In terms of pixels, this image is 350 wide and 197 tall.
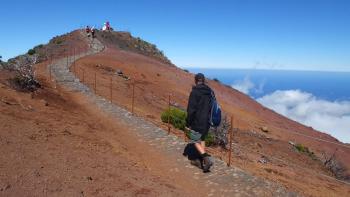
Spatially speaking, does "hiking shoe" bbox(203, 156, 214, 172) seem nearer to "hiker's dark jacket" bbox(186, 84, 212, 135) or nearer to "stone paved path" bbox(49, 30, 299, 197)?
"stone paved path" bbox(49, 30, 299, 197)

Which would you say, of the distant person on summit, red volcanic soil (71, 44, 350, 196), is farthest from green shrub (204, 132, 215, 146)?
the distant person on summit

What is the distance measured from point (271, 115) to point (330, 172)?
25247mm

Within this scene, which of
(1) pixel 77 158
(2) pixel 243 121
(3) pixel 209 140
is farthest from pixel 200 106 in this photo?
(2) pixel 243 121

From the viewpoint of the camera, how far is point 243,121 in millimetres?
33781

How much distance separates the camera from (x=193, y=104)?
365 inches

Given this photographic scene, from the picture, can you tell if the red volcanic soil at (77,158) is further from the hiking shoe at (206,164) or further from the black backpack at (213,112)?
the black backpack at (213,112)

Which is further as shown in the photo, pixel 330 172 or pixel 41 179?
pixel 330 172

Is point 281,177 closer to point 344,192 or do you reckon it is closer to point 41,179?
point 344,192

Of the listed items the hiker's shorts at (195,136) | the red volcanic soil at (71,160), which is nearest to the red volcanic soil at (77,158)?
the red volcanic soil at (71,160)

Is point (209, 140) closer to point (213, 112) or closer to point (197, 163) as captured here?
point (197, 163)

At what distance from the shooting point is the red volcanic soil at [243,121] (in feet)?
43.7

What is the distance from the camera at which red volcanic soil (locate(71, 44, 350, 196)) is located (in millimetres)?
13330

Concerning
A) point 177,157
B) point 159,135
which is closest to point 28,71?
point 159,135

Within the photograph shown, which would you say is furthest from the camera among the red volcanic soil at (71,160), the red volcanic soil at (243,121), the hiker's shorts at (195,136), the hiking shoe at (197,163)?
the red volcanic soil at (243,121)
